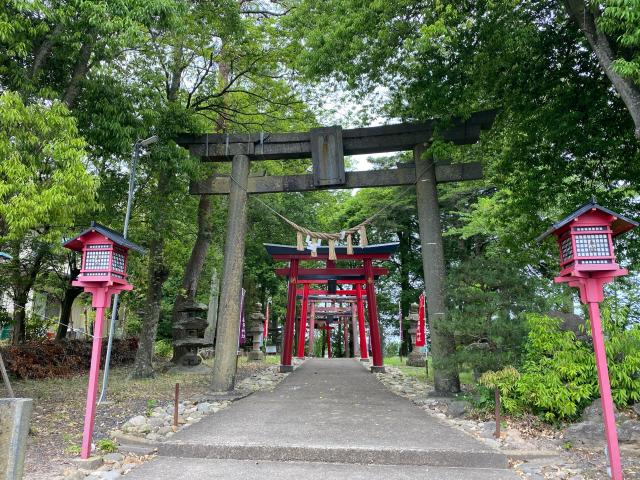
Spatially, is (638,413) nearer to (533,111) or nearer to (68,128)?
(533,111)

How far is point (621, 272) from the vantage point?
14.7ft

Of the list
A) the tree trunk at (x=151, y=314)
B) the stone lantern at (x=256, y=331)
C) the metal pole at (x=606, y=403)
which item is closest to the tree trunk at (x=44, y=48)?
the tree trunk at (x=151, y=314)

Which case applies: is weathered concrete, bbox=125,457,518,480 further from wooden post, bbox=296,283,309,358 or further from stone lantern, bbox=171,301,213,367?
wooden post, bbox=296,283,309,358

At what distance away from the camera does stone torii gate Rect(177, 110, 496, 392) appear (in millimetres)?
8523

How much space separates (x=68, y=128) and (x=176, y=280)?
18.5 m

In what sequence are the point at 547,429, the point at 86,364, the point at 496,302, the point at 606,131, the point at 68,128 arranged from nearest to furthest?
the point at 547,429 → the point at 68,128 → the point at 496,302 → the point at 606,131 → the point at 86,364

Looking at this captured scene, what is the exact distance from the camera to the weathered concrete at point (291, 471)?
170 inches

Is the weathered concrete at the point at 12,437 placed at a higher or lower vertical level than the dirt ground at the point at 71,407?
higher

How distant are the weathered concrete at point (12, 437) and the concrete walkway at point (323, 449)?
3.89 ft

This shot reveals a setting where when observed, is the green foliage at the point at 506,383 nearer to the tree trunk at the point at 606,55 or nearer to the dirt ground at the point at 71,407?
the tree trunk at the point at 606,55

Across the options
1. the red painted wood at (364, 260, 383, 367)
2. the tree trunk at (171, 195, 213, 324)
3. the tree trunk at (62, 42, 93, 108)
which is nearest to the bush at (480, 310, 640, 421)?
the tree trunk at (62, 42, 93, 108)

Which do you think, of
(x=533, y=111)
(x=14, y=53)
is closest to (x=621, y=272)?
(x=533, y=111)

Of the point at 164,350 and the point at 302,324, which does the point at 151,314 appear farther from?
the point at 302,324

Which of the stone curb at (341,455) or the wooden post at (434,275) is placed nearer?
the stone curb at (341,455)
